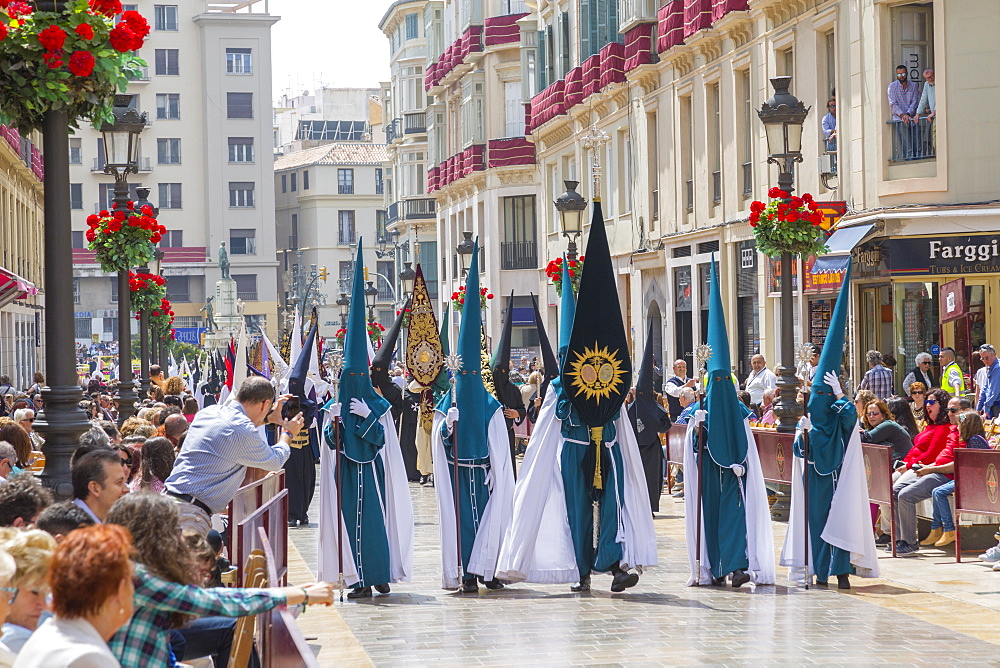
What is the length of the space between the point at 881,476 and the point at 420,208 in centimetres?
5504

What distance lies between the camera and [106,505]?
7.57 m

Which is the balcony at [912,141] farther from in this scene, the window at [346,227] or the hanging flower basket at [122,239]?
the window at [346,227]

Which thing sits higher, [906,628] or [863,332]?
[863,332]

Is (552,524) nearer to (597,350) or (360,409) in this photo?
(597,350)

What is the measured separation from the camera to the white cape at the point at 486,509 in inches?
494

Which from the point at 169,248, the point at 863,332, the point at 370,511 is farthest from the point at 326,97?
the point at 370,511

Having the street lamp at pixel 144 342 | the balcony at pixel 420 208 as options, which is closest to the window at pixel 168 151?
the balcony at pixel 420 208

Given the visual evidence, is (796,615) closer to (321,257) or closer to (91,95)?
(91,95)

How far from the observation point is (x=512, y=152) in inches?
1956

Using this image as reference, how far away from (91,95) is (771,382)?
1416 centimetres

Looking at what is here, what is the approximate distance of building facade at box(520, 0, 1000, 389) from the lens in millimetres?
21141

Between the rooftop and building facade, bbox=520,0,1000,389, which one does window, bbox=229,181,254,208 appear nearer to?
the rooftop

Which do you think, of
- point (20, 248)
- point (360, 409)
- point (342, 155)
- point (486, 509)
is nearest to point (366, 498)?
point (360, 409)

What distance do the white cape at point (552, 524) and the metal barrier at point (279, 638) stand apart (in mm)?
5045
